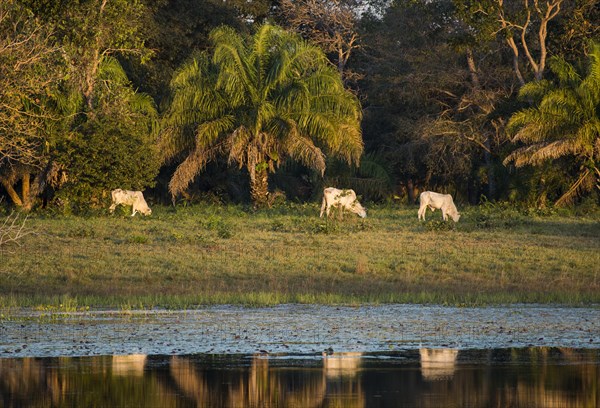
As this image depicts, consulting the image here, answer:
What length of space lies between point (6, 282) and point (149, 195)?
22.5 m

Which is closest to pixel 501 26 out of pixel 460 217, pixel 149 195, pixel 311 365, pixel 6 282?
pixel 460 217

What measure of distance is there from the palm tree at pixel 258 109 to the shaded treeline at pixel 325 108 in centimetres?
5

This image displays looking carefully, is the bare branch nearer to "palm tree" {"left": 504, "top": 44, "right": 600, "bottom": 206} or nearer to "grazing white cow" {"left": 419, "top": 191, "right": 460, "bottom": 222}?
"grazing white cow" {"left": 419, "top": 191, "right": 460, "bottom": 222}

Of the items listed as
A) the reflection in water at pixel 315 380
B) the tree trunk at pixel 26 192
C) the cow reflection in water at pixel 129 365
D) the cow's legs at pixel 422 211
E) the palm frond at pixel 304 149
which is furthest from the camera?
Result: the tree trunk at pixel 26 192

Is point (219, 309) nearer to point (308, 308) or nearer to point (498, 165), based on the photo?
point (308, 308)

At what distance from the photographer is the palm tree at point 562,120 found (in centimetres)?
3400

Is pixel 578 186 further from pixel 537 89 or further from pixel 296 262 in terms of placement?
pixel 296 262

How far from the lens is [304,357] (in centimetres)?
1238

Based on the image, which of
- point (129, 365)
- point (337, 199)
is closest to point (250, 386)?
point (129, 365)

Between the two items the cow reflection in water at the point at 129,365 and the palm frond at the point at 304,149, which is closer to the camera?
the cow reflection in water at the point at 129,365

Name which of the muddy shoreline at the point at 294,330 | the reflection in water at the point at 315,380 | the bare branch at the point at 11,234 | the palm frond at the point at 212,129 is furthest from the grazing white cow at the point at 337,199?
the reflection in water at the point at 315,380

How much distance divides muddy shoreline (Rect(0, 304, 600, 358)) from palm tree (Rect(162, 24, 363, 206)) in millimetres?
17744

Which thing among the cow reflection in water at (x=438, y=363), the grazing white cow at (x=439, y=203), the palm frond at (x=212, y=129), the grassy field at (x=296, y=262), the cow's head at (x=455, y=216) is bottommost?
the cow reflection in water at (x=438, y=363)

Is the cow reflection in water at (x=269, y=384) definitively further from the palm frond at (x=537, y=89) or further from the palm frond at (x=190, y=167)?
the palm frond at (x=537, y=89)
